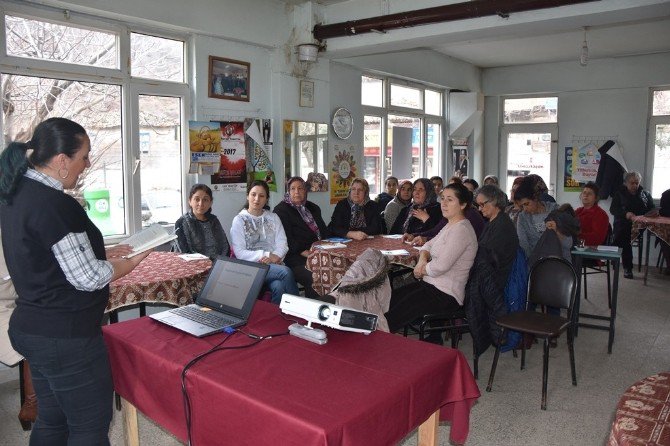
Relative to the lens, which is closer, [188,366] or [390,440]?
[390,440]

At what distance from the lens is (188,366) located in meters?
1.65

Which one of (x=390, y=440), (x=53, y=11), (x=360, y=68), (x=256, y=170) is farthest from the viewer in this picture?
(x=360, y=68)

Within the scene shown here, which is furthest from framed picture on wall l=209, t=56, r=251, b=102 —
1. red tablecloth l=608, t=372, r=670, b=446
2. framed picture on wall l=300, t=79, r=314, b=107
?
red tablecloth l=608, t=372, r=670, b=446

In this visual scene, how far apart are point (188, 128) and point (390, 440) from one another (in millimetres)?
3809

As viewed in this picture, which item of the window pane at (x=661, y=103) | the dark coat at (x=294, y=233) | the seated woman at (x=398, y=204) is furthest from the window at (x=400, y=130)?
the window pane at (x=661, y=103)

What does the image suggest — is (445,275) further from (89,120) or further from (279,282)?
(89,120)

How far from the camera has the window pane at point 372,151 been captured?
695 centimetres

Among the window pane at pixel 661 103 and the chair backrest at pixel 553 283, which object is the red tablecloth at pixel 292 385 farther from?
the window pane at pixel 661 103

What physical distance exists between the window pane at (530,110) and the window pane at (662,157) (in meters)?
1.48

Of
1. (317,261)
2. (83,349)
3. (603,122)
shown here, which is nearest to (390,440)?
(83,349)

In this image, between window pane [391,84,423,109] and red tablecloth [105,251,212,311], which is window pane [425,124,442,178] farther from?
red tablecloth [105,251,212,311]

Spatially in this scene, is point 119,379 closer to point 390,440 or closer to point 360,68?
point 390,440

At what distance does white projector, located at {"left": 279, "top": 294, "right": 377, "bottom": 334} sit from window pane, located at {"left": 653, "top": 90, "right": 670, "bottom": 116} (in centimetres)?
778

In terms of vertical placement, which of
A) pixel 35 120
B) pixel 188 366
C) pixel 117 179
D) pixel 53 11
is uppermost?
pixel 53 11
